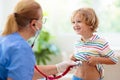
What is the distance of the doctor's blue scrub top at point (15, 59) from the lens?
1644 millimetres

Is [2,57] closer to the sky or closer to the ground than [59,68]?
closer to the sky

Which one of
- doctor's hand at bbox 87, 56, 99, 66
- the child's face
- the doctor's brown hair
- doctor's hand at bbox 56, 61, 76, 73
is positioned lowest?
doctor's hand at bbox 56, 61, 76, 73

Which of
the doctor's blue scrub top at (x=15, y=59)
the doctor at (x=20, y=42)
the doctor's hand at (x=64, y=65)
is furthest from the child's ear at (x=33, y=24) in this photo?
the doctor's hand at (x=64, y=65)

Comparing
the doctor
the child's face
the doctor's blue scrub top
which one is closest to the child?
the child's face

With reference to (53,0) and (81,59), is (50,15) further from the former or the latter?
(81,59)

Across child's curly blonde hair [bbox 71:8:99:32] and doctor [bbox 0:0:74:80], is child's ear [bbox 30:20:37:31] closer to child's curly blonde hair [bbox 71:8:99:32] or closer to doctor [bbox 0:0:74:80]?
doctor [bbox 0:0:74:80]

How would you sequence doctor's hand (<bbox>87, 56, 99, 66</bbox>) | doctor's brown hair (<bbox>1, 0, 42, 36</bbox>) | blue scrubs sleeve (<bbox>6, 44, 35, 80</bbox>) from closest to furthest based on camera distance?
blue scrubs sleeve (<bbox>6, 44, 35, 80</bbox>) < doctor's brown hair (<bbox>1, 0, 42, 36</bbox>) < doctor's hand (<bbox>87, 56, 99, 66</bbox>)

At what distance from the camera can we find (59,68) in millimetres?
2248

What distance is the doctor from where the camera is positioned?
1648 millimetres

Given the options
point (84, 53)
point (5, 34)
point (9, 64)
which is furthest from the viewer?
point (84, 53)

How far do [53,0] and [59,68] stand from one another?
82.0 inches

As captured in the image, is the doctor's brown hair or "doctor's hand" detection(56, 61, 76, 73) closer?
the doctor's brown hair

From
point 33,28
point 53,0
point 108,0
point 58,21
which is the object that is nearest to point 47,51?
point 58,21

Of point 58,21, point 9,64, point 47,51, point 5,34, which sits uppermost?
point 5,34
